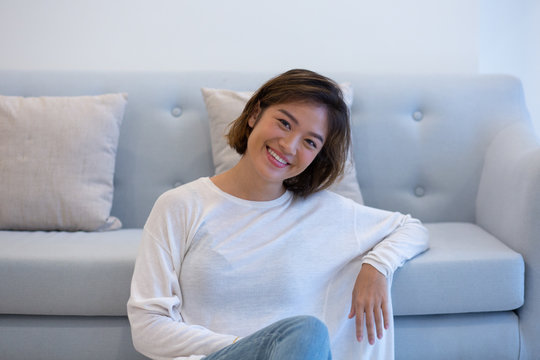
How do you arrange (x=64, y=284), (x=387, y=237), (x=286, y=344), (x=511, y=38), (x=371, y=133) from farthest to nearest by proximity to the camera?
(x=511, y=38)
(x=371, y=133)
(x=64, y=284)
(x=387, y=237)
(x=286, y=344)

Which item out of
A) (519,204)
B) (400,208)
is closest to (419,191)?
(400,208)

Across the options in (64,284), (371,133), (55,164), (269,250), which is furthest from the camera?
(371,133)

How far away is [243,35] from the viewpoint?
222 centimetres

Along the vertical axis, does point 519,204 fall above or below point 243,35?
below

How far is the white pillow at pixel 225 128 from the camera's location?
1706 mm

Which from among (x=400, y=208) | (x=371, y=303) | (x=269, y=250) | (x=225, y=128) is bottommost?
(x=400, y=208)

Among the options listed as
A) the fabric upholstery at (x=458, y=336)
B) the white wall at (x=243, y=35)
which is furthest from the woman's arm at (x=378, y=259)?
the white wall at (x=243, y=35)

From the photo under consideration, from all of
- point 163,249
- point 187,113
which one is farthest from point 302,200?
point 187,113

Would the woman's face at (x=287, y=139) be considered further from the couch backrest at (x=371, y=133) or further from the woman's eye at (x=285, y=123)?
the couch backrest at (x=371, y=133)

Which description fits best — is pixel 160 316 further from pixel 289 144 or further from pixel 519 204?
pixel 519 204

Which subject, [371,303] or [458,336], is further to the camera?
[458,336]

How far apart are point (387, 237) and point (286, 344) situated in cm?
52

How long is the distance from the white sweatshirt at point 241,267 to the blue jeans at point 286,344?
141 millimetres

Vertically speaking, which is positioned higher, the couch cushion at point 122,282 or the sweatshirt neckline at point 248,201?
the sweatshirt neckline at point 248,201
